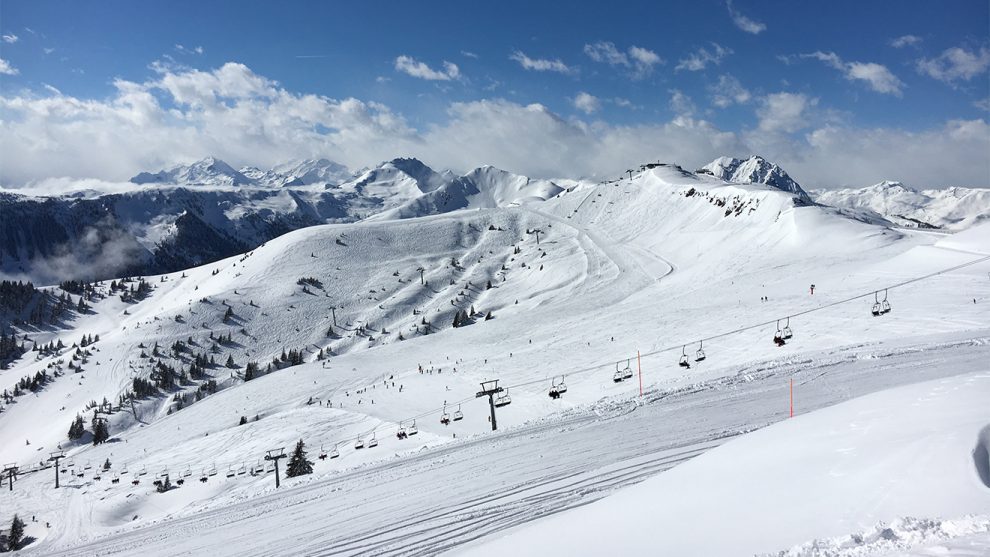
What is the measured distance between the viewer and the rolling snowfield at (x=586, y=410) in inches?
405

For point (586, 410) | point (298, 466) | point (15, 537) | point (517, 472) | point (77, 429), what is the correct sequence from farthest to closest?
point (77, 429)
point (298, 466)
point (15, 537)
point (586, 410)
point (517, 472)

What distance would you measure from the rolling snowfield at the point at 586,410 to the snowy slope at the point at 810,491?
0.06m

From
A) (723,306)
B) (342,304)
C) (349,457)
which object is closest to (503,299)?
(342,304)

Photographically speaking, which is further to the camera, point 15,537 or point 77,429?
point 77,429

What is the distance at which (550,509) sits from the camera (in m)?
15.3

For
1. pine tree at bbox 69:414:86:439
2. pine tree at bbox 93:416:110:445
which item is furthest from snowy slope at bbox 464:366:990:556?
pine tree at bbox 69:414:86:439

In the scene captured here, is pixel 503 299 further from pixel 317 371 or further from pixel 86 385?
pixel 86 385

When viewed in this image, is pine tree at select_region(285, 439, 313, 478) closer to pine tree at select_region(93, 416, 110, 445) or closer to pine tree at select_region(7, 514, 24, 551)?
pine tree at select_region(7, 514, 24, 551)

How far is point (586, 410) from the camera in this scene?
2666cm

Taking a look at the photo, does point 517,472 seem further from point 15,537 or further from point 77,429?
point 77,429

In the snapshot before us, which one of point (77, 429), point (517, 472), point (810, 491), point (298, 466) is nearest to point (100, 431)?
point (77, 429)

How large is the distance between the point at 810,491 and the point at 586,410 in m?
17.0

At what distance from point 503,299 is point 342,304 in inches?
1507

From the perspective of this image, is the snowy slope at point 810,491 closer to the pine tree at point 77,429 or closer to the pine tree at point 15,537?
the pine tree at point 15,537
